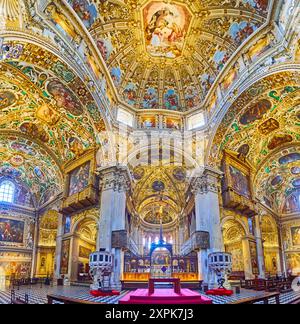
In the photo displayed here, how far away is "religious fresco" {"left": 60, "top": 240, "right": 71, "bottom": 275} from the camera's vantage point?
1794 cm

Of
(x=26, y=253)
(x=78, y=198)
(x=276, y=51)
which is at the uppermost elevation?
(x=276, y=51)

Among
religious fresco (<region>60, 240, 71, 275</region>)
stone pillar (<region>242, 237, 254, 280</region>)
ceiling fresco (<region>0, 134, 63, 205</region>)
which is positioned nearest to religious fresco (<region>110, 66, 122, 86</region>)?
ceiling fresco (<region>0, 134, 63, 205</region>)

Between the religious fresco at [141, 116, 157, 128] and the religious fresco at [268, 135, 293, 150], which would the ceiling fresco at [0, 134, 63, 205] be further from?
the religious fresco at [268, 135, 293, 150]

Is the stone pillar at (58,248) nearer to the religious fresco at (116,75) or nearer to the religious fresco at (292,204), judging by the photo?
the religious fresco at (116,75)

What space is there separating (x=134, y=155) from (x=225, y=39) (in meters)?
9.69

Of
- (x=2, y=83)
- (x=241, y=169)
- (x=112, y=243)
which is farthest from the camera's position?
(x=241, y=169)

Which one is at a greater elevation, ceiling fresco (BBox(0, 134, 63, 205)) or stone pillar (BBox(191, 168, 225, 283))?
ceiling fresco (BBox(0, 134, 63, 205))

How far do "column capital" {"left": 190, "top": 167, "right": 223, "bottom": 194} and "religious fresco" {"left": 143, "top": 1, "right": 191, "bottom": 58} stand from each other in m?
8.91

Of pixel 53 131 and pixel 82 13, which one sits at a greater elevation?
pixel 82 13

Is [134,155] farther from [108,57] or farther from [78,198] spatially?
[108,57]

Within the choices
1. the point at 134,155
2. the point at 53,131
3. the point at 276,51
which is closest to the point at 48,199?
the point at 53,131

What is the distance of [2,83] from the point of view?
14117mm

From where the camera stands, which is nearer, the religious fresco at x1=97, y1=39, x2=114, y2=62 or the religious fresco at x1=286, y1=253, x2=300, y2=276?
the religious fresco at x1=97, y1=39, x2=114, y2=62

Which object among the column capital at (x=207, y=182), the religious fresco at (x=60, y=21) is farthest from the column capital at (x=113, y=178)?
the religious fresco at (x=60, y=21)
